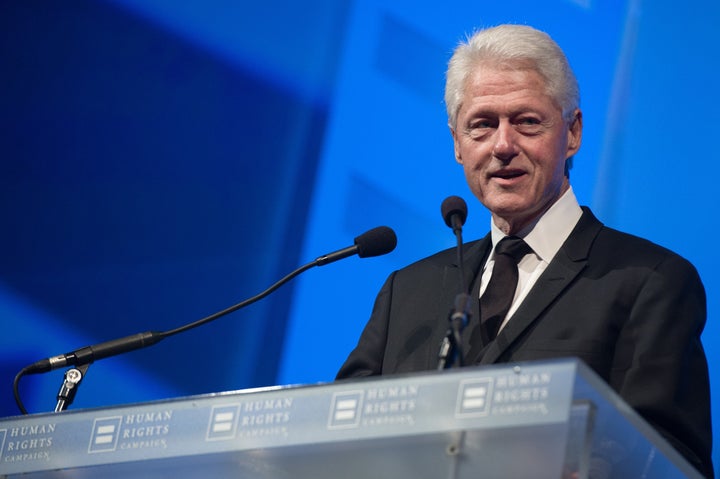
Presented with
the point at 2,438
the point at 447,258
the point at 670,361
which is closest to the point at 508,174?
the point at 447,258

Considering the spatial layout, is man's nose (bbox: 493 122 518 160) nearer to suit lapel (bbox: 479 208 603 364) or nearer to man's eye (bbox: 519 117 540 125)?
man's eye (bbox: 519 117 540 125)

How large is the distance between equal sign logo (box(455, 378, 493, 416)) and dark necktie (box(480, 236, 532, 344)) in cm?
85

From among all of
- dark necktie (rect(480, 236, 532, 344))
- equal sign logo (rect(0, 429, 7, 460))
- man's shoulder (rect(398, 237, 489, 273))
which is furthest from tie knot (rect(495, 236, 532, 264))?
equal sign logo (rect(0, 429, 7, 460))

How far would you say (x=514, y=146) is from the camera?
261 centimetres

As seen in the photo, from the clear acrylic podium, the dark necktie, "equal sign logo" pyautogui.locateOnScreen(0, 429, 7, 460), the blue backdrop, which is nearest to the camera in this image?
the clear acrylic podium

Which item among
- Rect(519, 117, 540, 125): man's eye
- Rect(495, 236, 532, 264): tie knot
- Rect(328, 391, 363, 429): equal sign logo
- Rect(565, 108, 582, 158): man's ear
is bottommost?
Rect(328, 391, 363, 429): equal sign logo

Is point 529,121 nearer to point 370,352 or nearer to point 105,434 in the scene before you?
point 370,352

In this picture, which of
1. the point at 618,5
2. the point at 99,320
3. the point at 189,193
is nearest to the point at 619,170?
the point at 618,5

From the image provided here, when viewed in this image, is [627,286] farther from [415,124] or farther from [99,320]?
[99,320]

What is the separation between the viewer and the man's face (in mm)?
2613

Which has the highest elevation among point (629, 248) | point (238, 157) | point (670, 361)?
point (238, 157)

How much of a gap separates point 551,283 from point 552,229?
0.78ft

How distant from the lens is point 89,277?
148 inches

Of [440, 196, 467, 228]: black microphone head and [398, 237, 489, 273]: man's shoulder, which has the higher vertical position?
[398, 237, 489, 273]: man's shoulder
